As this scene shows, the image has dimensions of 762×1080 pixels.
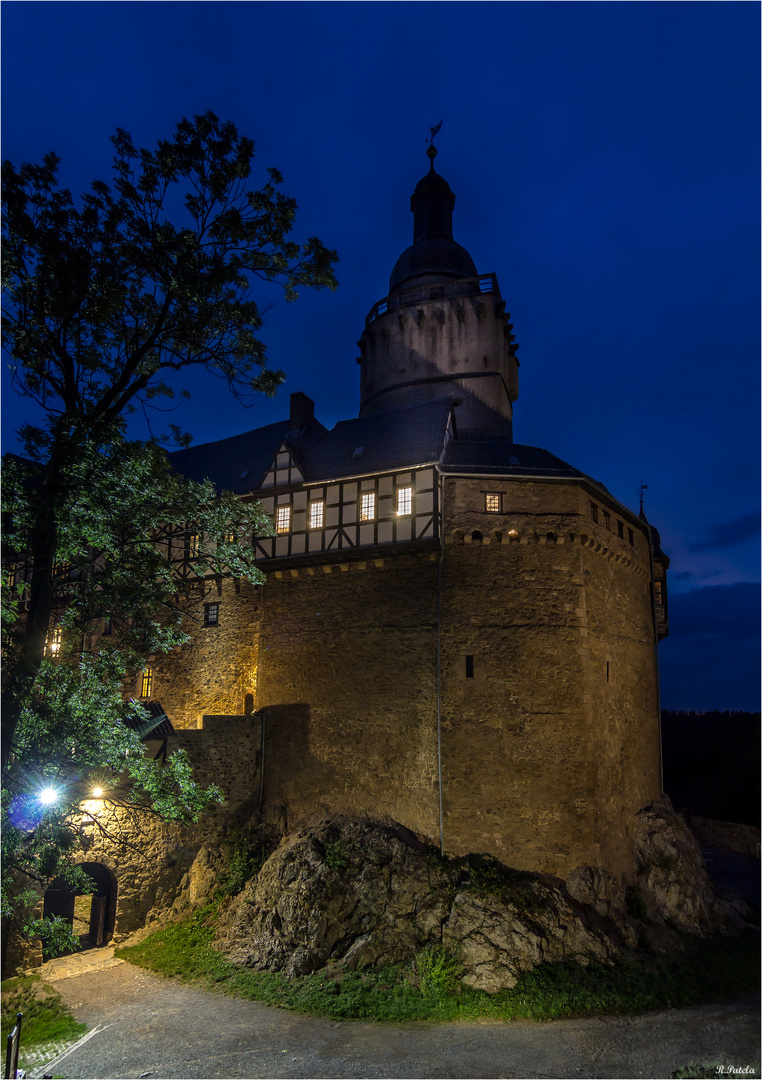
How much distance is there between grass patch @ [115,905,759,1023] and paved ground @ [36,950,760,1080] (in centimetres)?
37

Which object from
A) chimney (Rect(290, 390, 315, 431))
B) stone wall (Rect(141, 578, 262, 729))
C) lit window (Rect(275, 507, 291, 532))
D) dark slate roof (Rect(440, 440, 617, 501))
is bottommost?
stone wall (Rect(141, 578, 262, 729))

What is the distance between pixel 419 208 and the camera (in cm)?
3166

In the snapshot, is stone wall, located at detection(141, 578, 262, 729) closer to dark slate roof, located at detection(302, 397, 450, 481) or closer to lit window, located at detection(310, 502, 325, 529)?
lit window, located at detection(310, 502, 325, 529)

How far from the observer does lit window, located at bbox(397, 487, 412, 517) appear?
19.9 meters

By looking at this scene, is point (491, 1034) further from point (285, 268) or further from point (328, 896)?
point (285, 268)

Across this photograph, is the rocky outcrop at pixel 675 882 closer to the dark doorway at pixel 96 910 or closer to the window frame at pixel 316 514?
the window frame at pixel 316 514

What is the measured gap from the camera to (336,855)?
56.2 ft

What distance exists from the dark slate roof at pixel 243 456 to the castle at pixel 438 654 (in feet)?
3.53

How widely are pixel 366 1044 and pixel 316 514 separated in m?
13.8

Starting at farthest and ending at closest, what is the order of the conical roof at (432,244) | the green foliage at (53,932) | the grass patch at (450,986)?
the conical roof at (432,244)
the grass patch at (450,986)
the green foliage at (53,932)

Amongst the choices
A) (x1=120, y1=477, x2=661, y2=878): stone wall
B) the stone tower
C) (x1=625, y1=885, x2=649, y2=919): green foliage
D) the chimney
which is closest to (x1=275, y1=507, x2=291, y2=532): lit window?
(x1=120, y1=477, x2=661, y2=878): stone wall

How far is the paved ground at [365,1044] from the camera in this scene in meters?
11.8

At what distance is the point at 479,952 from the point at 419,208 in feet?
98.8

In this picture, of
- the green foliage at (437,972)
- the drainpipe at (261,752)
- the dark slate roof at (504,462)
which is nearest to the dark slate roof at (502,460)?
the dark slate roof at (504,462)
